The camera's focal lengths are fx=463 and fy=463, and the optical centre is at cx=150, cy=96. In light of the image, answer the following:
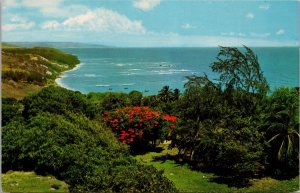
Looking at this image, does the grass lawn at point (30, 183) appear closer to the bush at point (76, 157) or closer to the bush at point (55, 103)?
the bush at point (76, 157)

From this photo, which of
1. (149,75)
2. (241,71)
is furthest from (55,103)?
(149,75)

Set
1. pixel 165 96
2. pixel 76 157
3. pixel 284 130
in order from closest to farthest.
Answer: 1. pixel 76 157
2. pixel 284 130
3. pixel 165 96

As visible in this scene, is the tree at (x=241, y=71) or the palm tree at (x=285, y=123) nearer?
the palm tree at (x=285, y=123)

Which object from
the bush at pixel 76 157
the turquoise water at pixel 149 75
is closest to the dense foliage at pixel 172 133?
the bush at pixel 76 157

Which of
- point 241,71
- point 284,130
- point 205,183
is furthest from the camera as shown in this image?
point 241,71

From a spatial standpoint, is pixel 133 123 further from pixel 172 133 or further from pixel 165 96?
pixel 165 96

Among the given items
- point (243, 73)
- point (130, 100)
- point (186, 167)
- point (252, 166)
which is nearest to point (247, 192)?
point (252, 166)
